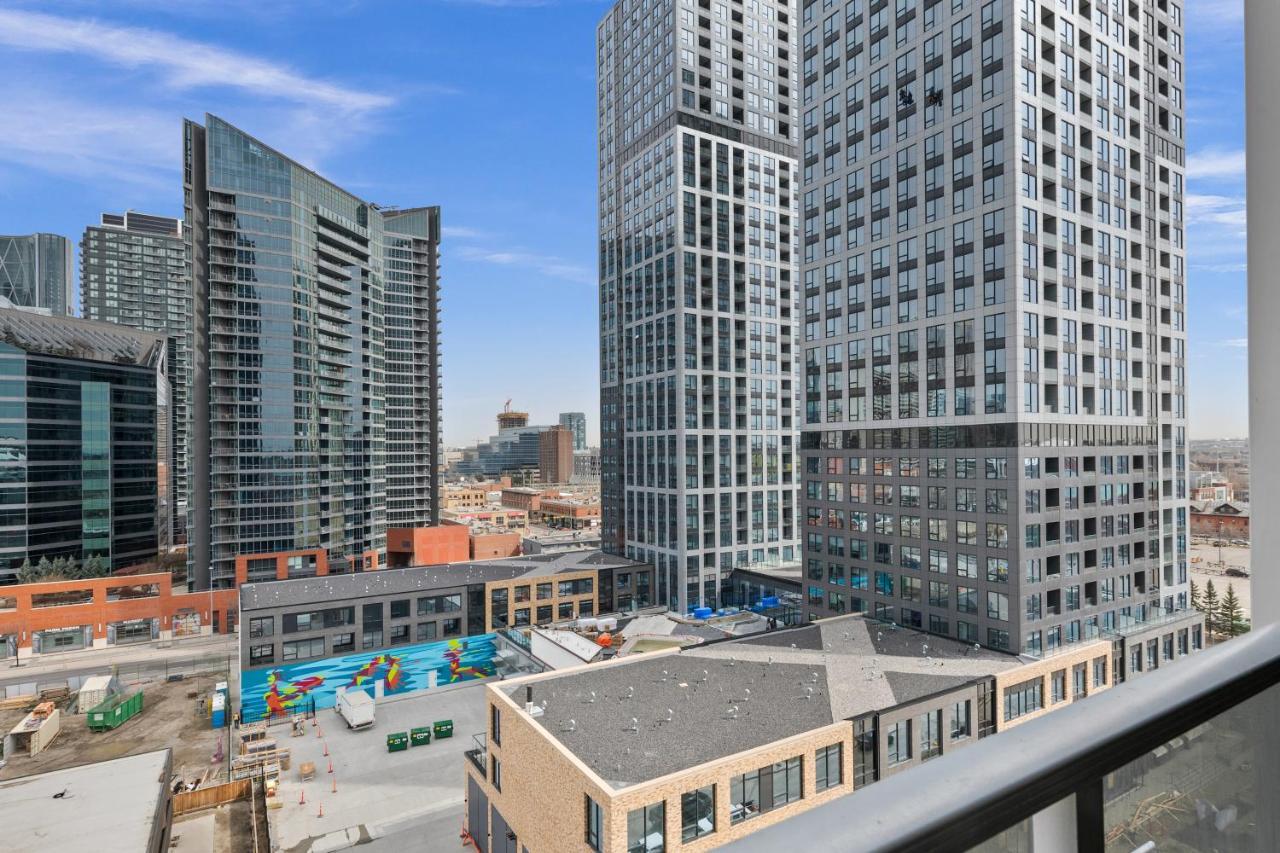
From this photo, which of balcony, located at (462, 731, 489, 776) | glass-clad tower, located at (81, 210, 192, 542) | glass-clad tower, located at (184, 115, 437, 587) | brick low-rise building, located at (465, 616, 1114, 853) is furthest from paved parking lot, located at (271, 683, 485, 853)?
glass-clad tower, located at (81, 210, 192, 542)

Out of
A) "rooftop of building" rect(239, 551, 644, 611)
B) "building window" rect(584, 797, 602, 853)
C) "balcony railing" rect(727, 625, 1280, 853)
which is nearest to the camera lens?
"balcony railing" rect(727, 625, 1280, 853)

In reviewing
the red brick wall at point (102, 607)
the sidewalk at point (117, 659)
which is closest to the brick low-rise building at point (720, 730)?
the sidewalk at point (117, 659)

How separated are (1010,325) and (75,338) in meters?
57.4

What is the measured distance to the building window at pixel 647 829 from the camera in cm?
1116

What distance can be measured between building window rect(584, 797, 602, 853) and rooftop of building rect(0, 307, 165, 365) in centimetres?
5123

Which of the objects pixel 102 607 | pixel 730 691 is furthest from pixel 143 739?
pixel 730 691

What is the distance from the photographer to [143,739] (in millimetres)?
26156

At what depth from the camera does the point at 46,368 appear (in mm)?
44625

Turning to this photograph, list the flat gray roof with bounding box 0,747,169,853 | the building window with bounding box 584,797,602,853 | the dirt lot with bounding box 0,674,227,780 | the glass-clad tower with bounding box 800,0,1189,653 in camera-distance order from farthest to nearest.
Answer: the dirt lot with bounding box 0,674,227,780 < the glass-clad tower with bounding box 800,0,1189,653 < the flat gray roof with bounding box 0,747,169,853 < the building window with bounding box 584,797,602,853

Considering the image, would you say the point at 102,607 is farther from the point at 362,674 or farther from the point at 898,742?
the point at 898,742

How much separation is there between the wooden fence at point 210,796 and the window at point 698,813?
1572 cm

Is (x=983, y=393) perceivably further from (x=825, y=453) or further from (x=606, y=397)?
(x=606, y=397)

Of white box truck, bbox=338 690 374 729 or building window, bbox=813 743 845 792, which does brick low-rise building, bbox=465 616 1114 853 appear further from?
white box truck, bbox=338 690 374 729

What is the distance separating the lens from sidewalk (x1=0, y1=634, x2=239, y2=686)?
33562 mm
